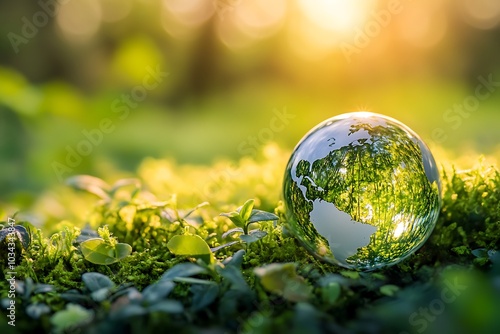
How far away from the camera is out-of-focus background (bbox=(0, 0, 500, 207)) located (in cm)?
1162

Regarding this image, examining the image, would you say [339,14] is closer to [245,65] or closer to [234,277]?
[245,65]

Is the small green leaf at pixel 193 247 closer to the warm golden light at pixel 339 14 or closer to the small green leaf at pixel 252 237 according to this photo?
the small green leaf at pixel 252 237

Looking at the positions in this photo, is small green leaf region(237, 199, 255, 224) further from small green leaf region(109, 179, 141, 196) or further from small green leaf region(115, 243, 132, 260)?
small green leaf region(109, 179, 141, 196)

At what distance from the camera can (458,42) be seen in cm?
1834

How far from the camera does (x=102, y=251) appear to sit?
239 cm

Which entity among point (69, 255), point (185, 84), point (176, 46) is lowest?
point (69, 255)

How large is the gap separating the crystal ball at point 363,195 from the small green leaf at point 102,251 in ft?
2.47

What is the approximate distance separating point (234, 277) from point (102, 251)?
70cm

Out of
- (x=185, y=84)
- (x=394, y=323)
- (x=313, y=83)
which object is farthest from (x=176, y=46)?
(x=394, y=323)

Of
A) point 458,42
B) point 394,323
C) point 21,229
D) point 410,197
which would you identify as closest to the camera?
point 394,323

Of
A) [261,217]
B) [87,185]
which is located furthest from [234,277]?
[87,185]

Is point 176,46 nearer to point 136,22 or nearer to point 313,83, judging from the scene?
point 136,22

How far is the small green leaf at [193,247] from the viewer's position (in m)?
2.21

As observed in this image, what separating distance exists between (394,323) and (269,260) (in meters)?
0.91
